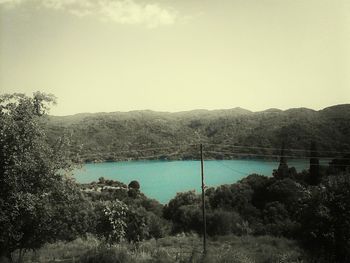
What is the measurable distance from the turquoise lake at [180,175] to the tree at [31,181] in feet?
201

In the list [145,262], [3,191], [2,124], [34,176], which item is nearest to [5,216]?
[3,191]

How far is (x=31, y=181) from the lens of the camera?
43.3ft

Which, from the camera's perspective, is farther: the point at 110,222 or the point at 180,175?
the point at 180,175

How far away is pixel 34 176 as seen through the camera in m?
13.1

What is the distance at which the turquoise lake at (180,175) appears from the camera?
277 ft

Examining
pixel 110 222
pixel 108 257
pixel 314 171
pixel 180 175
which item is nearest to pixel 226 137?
pixel 180 175

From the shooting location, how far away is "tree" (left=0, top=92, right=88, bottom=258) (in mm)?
12266

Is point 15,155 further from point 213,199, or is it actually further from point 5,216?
point 213,199

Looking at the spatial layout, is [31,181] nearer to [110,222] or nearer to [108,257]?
[108,257]

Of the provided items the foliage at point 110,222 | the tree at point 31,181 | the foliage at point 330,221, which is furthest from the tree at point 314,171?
the tree at point 31,181

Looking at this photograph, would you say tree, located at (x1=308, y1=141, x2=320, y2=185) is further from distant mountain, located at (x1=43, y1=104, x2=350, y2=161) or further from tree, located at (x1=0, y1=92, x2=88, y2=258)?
tree, located at (x1=0, y1=92, x2=88, y2=258)

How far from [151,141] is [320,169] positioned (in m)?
68.2

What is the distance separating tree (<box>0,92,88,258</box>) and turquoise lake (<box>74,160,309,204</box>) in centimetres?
6116

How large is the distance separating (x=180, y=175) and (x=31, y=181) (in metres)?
87.7
